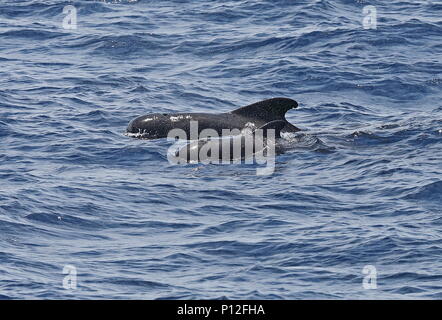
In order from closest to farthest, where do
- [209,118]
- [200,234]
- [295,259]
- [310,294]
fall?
[310,294] < [295,259] < [200,234] < [209,118]

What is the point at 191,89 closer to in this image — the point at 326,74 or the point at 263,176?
the point at 326,74

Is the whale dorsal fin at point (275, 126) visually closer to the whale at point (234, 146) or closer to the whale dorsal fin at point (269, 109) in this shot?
the whale at point (234, 146)

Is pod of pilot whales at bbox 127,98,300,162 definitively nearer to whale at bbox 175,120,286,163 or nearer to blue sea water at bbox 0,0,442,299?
whale at bbox 175,120,286,163

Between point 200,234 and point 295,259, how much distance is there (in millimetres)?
1922

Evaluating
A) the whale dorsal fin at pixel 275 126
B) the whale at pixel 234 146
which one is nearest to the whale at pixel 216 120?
the whale dorsal fin at pixel 275 126

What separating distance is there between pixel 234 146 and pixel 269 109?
157cm

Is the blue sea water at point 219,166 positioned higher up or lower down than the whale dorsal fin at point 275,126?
lower down

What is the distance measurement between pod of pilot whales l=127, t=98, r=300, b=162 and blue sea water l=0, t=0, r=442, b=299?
53 cm

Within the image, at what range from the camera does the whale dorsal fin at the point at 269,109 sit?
22441 mm

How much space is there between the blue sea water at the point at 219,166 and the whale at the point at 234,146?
0.43 meters

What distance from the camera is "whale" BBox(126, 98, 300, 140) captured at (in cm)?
2280

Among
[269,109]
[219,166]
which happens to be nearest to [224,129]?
[269,109]

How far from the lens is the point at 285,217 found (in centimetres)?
1797
